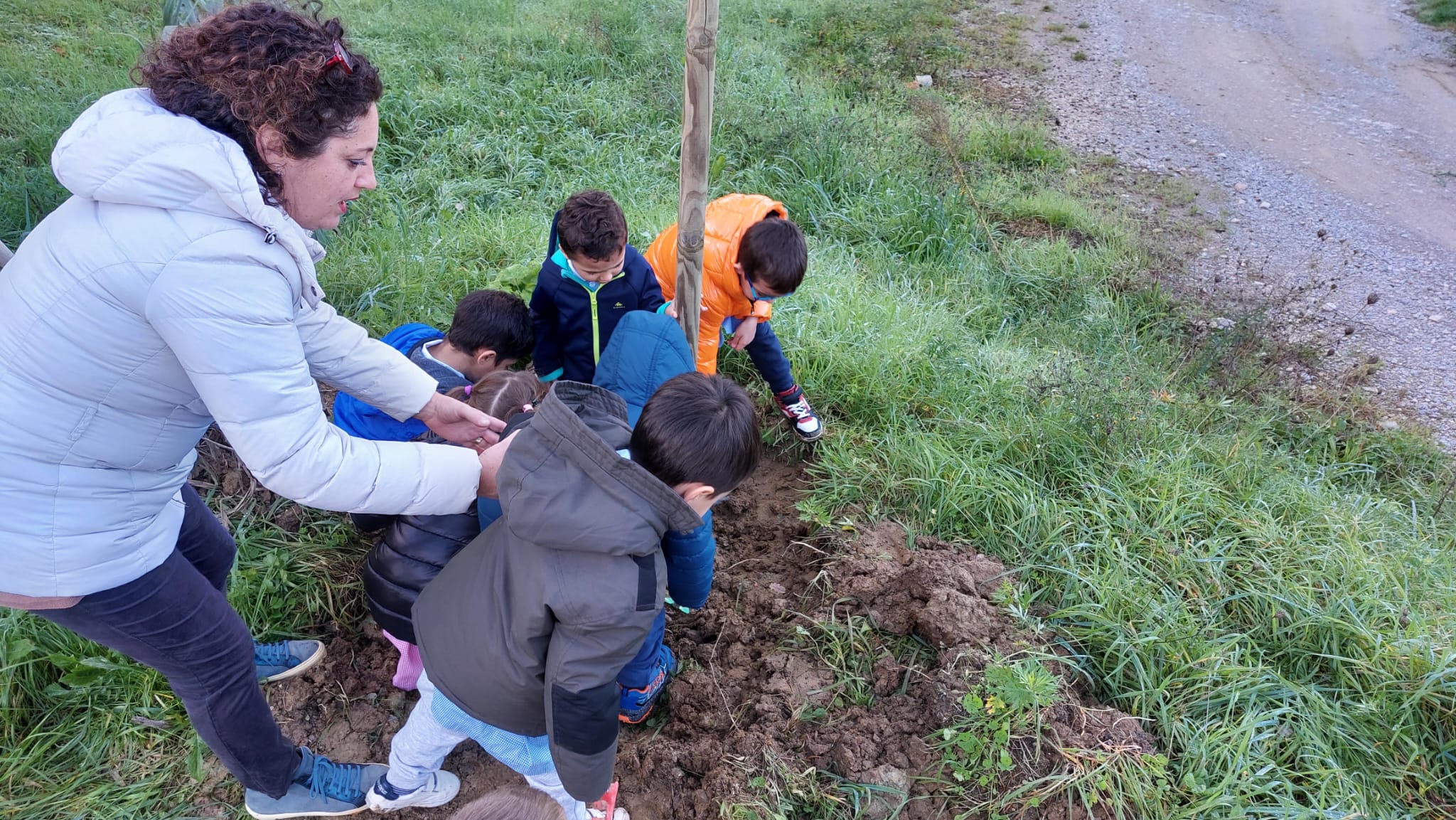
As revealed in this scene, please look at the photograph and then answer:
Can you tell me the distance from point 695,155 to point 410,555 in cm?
132

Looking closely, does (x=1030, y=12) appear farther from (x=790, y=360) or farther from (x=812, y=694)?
(x=812, y=694)

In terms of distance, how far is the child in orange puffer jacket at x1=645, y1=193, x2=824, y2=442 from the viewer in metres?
2.84

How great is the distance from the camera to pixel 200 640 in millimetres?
1647

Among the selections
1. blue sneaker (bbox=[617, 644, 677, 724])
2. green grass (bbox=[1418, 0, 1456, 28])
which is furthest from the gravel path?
blue sneaker (bbox=[617, 644, 677, 724])

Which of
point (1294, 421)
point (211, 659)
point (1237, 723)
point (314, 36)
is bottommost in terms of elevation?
point (1294, 421)

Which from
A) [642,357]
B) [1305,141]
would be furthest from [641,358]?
[1305,141]

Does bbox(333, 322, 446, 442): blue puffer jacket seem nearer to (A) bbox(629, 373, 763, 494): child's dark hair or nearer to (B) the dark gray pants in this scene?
(B) the dark gray pants

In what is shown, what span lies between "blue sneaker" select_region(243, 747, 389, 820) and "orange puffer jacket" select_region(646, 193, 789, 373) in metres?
1.68

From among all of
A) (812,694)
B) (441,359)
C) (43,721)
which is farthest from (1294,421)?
(43,721)

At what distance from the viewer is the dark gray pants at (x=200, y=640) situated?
155 centimetres

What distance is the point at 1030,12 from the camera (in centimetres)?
1008

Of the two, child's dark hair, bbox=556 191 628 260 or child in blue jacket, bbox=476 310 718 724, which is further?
child's dark hair, bbox=556 191 628 260

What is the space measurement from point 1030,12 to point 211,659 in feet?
36.6

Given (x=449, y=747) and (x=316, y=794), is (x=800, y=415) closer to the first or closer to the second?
(x=449, y=747)
